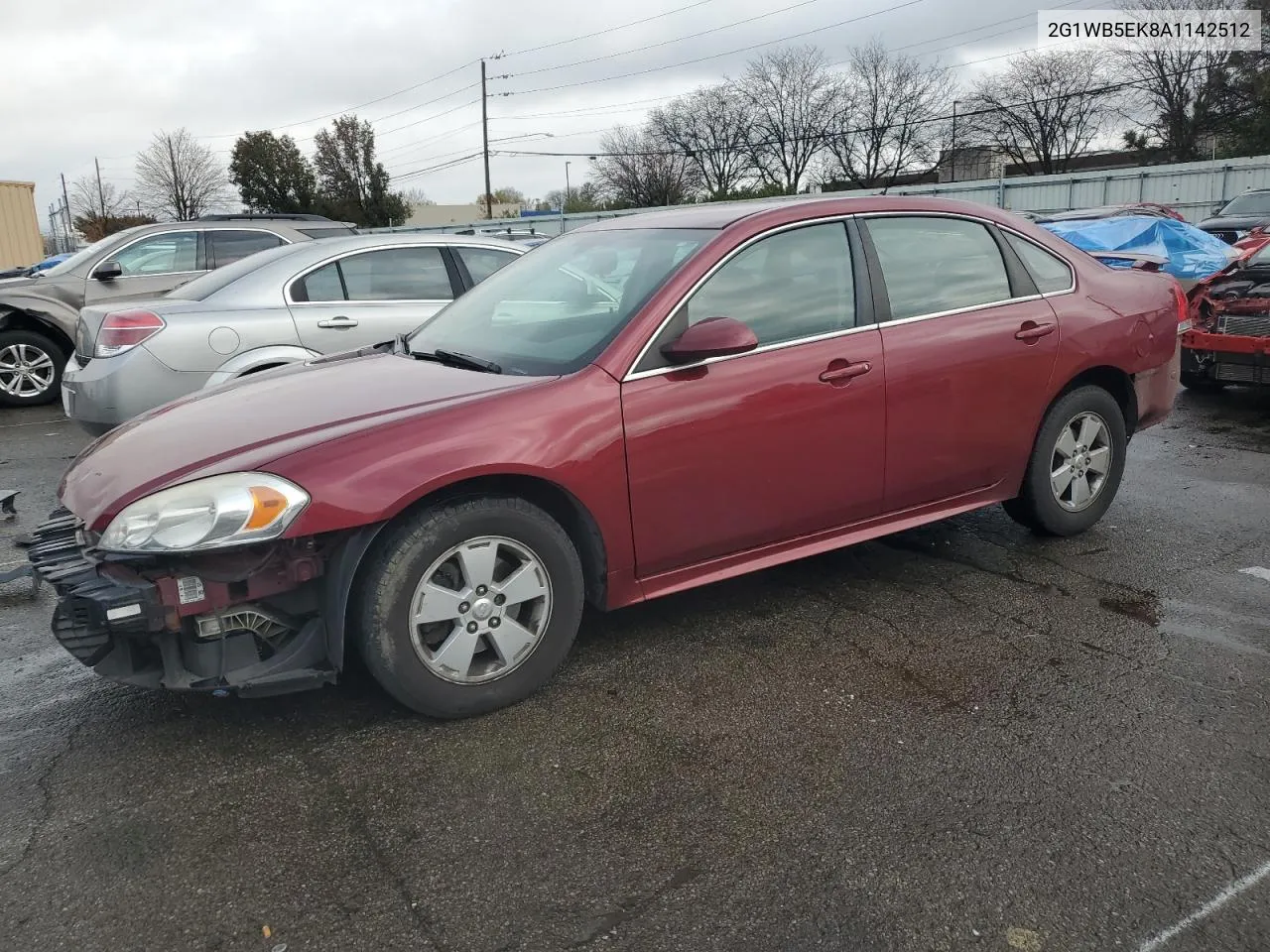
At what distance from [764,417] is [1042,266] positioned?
1884mm

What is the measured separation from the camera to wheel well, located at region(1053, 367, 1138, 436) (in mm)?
4762

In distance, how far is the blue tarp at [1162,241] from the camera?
1342 cm

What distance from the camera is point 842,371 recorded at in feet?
12.7

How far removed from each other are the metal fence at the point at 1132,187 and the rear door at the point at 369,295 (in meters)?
15.9

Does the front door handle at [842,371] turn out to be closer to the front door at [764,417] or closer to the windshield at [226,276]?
the front door at [764,417]

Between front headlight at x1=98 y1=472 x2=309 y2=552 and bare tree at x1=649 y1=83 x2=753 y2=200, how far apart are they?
73.8 m

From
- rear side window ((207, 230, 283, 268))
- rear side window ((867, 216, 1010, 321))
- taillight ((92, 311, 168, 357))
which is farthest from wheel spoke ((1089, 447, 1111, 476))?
rear side window ((207, 230, 283, 268))

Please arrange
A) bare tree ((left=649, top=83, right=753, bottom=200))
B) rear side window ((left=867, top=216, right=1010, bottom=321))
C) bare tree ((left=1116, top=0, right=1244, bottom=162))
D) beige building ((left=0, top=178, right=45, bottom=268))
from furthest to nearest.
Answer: bare tree ((left=649, top=83, right=753, bottom=200)) < bare tree ((left=1116, top=0, right=1244, bottom=162)) < beige building ((left=0, top=178, right=45, bottom=268)) < rear side window ((left=867, top=216, right=1010, bottom=321))

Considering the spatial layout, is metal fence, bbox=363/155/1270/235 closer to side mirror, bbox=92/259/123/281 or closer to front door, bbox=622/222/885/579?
side mirror, bbox=92/259/123/281

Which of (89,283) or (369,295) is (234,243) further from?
(369,295)

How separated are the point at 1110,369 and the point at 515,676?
3344 mm

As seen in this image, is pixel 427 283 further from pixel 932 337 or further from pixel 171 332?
pixel 932 337

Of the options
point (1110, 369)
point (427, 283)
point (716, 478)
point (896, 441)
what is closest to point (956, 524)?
point (1110, 369)

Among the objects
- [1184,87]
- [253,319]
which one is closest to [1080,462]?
[253,319]
